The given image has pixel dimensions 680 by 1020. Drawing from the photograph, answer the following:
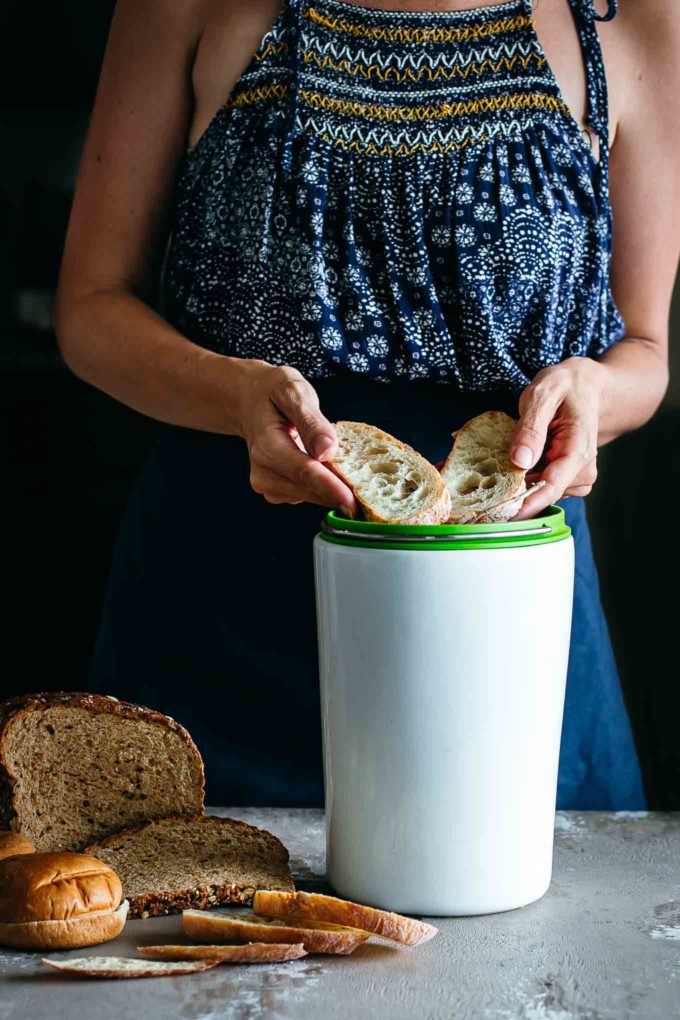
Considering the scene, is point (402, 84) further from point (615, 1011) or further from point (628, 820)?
point (615, 1011)

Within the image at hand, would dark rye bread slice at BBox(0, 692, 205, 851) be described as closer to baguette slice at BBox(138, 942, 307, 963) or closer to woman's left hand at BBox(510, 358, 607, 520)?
baguette slice at BBox(138, 942, 307, 963)

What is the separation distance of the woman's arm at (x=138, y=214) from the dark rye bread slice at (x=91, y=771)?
0.33m

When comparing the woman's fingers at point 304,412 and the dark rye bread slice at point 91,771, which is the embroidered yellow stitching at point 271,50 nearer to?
the woman's fingers at point 304,412

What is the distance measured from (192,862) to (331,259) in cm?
65

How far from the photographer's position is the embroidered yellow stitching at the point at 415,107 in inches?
52.7

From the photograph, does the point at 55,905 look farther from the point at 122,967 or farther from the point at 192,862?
the point at 192,862

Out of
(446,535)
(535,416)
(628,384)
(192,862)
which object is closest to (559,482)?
(535,416)

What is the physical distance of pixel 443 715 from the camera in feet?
3.13

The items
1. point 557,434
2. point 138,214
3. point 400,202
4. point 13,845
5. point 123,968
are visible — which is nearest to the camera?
point 123,968

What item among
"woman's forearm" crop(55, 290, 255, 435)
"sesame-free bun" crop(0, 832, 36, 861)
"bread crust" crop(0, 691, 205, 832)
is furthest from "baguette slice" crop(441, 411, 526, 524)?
"sesame-free bun" crop(0, 832, 36, 861)

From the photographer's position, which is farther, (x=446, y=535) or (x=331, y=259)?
(x=331, y=259)

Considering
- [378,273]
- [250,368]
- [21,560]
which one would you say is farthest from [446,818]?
[21,560]

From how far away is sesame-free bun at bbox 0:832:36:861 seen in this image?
103 centimetres

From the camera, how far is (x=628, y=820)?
121 centimetres
